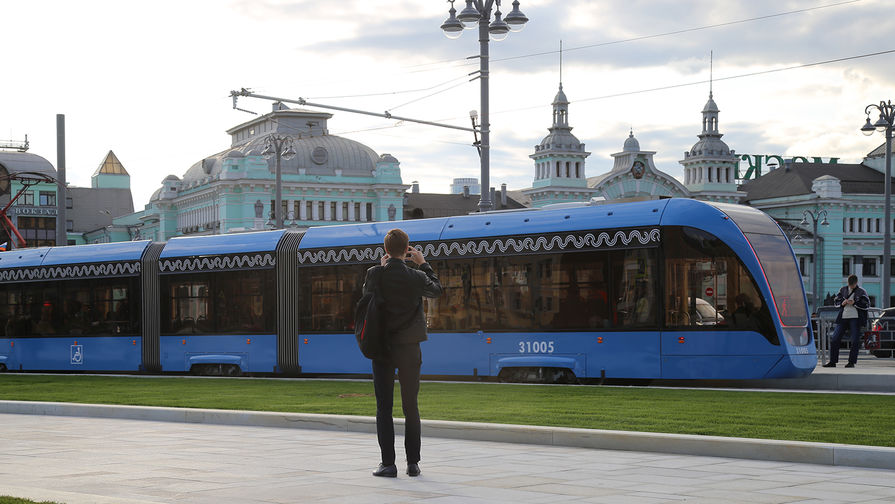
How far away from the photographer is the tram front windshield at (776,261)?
58.2 feet

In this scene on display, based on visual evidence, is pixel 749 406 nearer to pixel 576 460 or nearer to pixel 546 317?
pixel 576 460

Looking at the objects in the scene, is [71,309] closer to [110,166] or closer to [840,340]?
[840,340]

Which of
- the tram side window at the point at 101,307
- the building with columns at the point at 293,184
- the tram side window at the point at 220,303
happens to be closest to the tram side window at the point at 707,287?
the tram side window at the point at 220,303

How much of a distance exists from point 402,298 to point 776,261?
36.3ft

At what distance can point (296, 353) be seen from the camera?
23312mm

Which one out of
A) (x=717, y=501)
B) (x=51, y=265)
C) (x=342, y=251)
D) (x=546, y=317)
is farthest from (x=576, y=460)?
(x=51, y=265)

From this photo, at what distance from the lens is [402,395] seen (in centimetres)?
868

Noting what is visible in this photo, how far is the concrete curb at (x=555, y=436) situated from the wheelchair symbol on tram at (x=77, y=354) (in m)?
12.2

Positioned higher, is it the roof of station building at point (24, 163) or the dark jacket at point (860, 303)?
the roof of station building at point (24, 163)

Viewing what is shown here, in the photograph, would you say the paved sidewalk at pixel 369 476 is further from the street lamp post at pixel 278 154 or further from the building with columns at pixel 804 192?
the building with columns at pixel 804 192

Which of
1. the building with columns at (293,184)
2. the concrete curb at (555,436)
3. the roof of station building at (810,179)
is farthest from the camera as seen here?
the roof of station building at (810,179)

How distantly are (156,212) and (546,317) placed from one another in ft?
303

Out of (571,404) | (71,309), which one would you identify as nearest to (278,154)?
(71,309)

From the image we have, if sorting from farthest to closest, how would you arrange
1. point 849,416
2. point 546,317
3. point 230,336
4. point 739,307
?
point 230,336 → point 546,317 → point 739,307 → point 849,416
